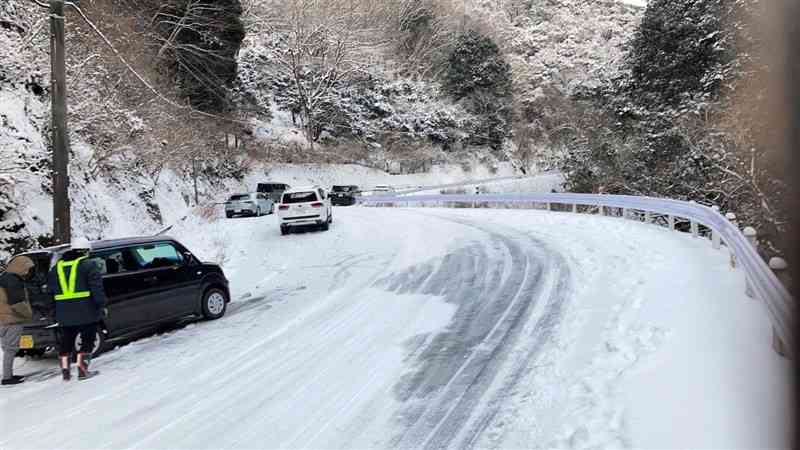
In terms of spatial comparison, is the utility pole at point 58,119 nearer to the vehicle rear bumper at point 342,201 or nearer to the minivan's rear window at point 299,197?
the minivan's rear window at point 299,197

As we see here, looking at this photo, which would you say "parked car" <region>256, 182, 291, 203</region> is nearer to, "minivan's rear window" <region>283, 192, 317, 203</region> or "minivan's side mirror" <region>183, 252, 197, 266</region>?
"minivan's rear window" <region>283, 192, 317, 203</region>

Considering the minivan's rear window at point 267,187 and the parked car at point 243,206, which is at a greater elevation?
the minivan's rear window at point 267,187

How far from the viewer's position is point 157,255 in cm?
888

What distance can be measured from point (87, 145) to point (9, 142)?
6671mm

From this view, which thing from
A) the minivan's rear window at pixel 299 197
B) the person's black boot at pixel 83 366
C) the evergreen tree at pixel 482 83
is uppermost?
the evergreen tree at pixel 482 83

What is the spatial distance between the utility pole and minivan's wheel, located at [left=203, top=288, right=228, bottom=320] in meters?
3.99

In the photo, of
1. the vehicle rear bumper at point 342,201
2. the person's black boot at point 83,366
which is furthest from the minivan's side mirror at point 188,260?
the vehicle rear bumper at point 342,201

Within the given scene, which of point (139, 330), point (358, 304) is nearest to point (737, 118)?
point (358, 304)

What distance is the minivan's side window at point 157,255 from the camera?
8570mm

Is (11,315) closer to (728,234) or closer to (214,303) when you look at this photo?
(214,303)

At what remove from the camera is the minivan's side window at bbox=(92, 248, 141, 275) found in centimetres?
798

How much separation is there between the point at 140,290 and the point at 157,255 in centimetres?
75

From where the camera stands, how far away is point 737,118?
19.9 m

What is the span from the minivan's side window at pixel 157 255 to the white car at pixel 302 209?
33.5 ft
